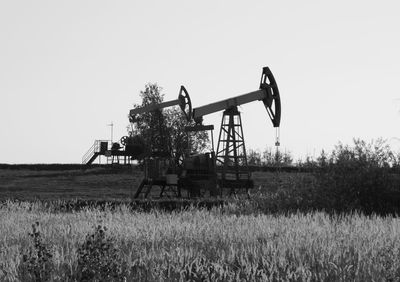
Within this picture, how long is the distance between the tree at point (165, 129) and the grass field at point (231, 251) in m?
42.8

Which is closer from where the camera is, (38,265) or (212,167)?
(38,265)

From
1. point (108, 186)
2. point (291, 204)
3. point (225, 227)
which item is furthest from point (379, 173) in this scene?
point (108, 186)

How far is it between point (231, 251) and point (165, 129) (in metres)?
51.2

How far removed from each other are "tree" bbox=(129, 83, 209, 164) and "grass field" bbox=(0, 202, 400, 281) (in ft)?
140

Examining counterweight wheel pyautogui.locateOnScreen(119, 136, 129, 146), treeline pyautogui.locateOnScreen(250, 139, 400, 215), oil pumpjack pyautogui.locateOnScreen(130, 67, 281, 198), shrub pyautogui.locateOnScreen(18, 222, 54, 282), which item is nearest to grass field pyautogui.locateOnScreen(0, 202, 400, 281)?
shrub pyautogui.locateOnScreen(18, 222, 54, 282)

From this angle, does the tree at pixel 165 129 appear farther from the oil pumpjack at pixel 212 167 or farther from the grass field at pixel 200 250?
the grass field at pixel 200 250

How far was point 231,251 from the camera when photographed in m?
10.5

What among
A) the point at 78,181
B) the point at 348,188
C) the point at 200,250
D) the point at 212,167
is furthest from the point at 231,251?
the point at 78,181

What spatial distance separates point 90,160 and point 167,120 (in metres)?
9.39

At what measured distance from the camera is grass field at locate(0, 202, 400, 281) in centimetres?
895

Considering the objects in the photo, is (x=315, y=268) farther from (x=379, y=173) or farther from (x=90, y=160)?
(x=90, y=160)

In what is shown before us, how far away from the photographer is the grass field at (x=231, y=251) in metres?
8.95

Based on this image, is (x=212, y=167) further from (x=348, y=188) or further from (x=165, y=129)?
(x=165, y=129)

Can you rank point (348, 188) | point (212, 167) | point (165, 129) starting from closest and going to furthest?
point (348, 188) → point (212, 167) → point (165, 129)
